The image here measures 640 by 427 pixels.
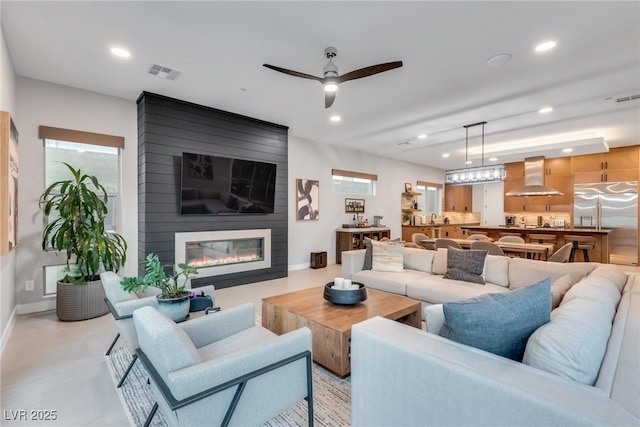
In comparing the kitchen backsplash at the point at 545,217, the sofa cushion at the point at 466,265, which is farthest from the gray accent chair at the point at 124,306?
the kitchen backsplash at the point at 545,217

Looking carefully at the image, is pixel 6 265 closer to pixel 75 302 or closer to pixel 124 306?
pixel 75 302

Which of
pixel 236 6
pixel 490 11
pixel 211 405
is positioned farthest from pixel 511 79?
pixel 211 405

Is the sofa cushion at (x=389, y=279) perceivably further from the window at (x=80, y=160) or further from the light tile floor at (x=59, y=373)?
the window at (x=80, y=160)

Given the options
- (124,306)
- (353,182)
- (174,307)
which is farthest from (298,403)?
(353,182)

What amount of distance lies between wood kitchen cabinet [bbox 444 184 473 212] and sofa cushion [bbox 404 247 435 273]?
7248 mm

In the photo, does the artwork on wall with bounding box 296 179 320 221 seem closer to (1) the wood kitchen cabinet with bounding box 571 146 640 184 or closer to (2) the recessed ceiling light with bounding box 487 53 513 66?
(2) the recessed ceiling light with bounding box 487 53 513 66

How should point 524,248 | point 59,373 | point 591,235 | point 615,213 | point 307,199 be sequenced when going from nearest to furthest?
point 59,373 < point 524,248 < point 591,235 < point 307,199 < point 615,213

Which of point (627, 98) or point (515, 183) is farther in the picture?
point (515, 183)

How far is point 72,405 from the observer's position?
201 centimetres

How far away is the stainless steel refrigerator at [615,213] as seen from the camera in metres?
6.76

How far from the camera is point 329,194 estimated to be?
7.27 m

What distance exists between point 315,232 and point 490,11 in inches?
206

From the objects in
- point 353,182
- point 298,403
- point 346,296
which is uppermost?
point 353,182

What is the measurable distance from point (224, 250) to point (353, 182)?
4050mm
